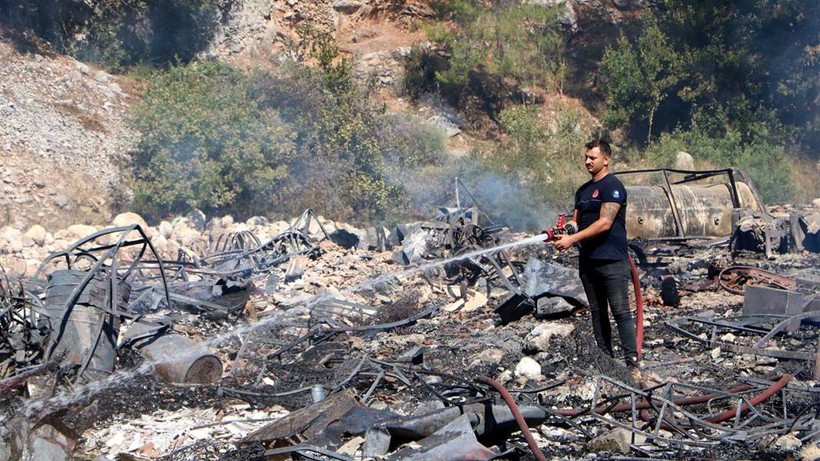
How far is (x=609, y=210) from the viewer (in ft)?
18.4

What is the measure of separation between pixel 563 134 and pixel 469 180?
15.8 ft

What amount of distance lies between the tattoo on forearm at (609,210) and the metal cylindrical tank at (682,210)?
21.4 ft

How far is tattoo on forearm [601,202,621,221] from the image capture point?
560 cm

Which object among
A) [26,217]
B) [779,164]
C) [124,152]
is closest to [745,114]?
[779,164]

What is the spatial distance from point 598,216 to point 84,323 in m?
3.40

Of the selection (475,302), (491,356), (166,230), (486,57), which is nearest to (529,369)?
(491,356)

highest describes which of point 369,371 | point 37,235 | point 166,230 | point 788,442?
point 788,442

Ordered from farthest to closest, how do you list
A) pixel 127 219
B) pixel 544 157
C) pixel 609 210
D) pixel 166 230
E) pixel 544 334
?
pixel 544 157 < pixel 127 219 < pixel 166 230 < pixel 544 334 < pixel 609 210

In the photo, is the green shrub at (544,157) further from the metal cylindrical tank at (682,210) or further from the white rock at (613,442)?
the white rock at (613,442)

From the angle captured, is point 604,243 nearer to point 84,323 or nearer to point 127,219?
point 84,323

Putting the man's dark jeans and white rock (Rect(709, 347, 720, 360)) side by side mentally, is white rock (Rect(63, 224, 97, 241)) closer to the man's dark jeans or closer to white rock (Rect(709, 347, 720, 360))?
the man's dark jeans

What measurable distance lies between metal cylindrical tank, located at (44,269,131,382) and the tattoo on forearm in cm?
318

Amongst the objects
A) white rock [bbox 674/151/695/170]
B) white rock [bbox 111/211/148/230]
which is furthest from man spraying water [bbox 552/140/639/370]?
white rock [bbox 674/151/695/170]

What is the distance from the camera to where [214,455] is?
14.9ft
